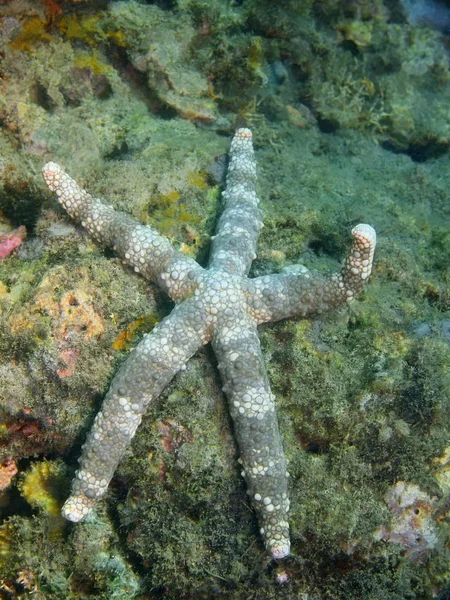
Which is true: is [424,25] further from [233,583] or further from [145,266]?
[233,583]

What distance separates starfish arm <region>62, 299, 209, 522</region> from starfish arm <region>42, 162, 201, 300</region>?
2.31 ft

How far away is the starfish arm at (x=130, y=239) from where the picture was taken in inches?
188

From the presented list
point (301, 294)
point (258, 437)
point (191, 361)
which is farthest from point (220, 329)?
point (258, 437)

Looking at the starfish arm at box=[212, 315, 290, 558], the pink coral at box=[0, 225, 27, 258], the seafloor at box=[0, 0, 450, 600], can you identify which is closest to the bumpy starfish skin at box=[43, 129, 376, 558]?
the starfish arm at box=[212, 315, 290, 558]

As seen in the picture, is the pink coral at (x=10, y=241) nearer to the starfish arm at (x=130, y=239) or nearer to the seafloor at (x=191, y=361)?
the seafloor at (x=191, y=361)

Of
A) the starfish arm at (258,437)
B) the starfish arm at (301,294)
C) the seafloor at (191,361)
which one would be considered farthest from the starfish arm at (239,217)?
the starfish arm at (258,437)

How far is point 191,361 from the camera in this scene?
471 cm

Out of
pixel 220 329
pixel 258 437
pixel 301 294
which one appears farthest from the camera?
pixel 301 294

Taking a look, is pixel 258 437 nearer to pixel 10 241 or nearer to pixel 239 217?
pixel 239 217

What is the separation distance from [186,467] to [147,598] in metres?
1.51

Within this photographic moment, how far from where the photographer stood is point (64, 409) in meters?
4.63

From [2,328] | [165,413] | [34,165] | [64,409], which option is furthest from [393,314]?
[34,165]

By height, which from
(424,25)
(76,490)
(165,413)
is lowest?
(76,490)

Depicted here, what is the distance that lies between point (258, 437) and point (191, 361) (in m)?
1.11
